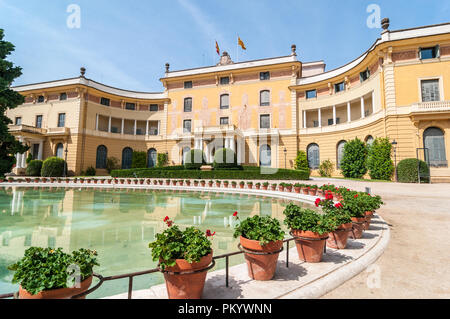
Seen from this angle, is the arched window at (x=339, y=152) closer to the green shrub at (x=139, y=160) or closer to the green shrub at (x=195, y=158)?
the green shrub at (x=195, y=158)

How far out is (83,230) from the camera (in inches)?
239

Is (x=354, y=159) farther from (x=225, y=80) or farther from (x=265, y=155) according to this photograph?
(x=225, y=80)

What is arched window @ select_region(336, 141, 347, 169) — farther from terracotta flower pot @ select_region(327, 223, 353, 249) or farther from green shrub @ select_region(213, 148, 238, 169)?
terracotta flower pot @ select_region(327, 223, 353, 249)

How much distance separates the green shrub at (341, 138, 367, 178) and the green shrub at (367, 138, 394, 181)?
1.55 meters

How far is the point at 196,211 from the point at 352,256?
20.4ft

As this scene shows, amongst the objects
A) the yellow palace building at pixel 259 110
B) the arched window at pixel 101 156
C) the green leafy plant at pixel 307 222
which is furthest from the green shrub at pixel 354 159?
the arched window at pixel 101 156

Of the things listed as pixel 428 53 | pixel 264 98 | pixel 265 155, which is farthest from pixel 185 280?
pixel 264 98

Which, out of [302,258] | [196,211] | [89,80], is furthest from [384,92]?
[89,80]

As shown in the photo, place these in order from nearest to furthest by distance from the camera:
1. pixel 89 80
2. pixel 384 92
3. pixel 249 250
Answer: pixel 249 250, pixel 384 92, pixel 89 80

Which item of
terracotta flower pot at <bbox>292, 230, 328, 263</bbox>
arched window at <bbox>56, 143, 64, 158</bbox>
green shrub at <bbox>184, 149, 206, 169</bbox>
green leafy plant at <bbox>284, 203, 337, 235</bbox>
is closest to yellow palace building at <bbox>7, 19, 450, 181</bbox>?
arched window at <bbox>56, 143, 64, 158</bbox>

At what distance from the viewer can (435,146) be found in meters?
18.5

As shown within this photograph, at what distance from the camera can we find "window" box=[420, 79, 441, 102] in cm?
1928

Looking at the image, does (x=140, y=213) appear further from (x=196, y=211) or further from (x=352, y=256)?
(x=352, y=256)
